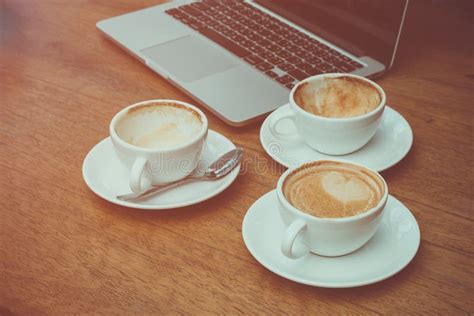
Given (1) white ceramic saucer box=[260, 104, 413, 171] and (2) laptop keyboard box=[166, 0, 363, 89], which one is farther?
(2) laptop keyboard box=[166, 0, 363, 89]

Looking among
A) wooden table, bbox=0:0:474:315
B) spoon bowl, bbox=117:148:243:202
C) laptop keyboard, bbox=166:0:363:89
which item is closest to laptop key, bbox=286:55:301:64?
laptop keyboard, bbox=166:0:363:89

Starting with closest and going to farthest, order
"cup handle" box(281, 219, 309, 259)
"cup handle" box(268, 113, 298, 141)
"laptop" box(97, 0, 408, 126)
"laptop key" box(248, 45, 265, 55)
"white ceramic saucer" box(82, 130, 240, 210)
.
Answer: "cup handle" box(281, 219, 309, 259)
"white ceramic saucer" box(82, 130, 240, 210)
"cup handle" box(268, 113, 298, 141)
"laptop" box(97, 0, 408, 126)
"laptop key" box(248, 45, 265, 55)

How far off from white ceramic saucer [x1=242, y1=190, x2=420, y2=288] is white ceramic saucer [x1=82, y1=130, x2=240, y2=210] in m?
0.08

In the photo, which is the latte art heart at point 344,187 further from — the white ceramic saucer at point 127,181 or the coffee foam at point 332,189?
the white ceramic saucer at point 127,181

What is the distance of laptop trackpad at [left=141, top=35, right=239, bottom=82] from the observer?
1008 millimetres

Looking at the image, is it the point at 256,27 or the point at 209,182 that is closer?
the point at 209,182

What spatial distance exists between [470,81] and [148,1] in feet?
2.32

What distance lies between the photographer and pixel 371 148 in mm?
825

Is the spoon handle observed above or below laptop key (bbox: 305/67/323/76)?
below

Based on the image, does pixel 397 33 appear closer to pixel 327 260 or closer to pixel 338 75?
pixel 338 75

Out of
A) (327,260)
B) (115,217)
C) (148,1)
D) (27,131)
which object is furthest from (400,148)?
(148,1)

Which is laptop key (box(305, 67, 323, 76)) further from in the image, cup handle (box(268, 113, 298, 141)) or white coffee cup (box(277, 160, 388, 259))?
white coffee cup (box(277, 160, 388, 259))

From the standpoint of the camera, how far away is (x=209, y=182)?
2.49 feet

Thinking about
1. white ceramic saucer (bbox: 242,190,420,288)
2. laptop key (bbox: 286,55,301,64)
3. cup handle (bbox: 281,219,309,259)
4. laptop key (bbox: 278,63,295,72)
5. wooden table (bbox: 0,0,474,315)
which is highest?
cup handle (bbox: 281,219,309,259)
